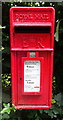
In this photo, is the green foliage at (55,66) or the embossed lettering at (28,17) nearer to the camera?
the embossed lettering at (28,17)

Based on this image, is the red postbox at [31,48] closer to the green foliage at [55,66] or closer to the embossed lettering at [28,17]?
the embossed lettering at [28,17]

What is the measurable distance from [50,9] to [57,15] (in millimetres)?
609

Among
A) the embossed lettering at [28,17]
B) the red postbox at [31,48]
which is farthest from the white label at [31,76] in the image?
the embossed lettering at [28,17]

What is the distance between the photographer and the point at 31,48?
6.37 feet

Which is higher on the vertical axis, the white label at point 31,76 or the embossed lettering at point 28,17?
the embossed lettering at point 28,17

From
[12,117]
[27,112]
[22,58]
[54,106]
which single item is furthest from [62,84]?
[22,58]

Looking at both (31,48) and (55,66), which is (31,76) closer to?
(31,48)

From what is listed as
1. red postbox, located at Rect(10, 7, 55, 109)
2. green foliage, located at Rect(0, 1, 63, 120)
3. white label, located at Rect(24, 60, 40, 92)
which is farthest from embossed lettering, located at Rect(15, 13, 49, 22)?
green foliage, located at Rect(0, 1, 63, 120)

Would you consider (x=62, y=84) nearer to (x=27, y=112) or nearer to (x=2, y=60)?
(x=27, y=112)

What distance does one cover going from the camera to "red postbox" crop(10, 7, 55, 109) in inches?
75.0

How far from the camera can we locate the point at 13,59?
197 centimetres

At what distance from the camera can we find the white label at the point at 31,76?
196 centimetres

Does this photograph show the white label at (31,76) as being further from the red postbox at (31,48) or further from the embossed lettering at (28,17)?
the embossed lettering at (28,17)

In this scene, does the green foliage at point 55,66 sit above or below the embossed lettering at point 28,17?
below
